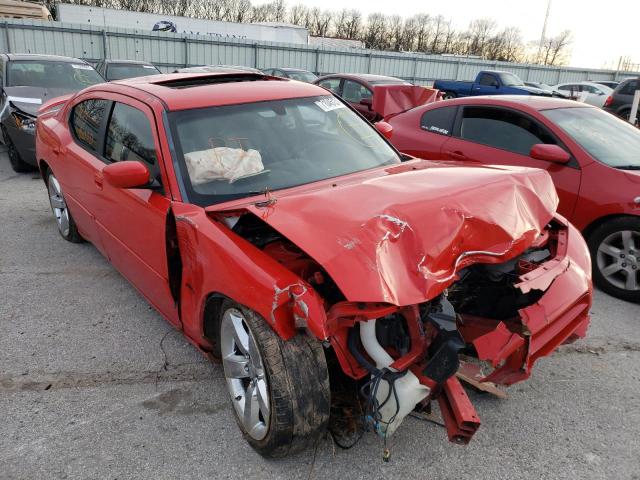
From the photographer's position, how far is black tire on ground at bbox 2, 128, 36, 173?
765cm

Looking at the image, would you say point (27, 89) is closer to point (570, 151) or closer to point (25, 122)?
point (25, 122)

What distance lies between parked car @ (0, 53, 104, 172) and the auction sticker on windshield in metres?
5.42

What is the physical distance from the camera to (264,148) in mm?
3129

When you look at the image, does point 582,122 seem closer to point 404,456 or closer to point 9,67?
point 404,456

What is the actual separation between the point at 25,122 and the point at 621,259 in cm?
760

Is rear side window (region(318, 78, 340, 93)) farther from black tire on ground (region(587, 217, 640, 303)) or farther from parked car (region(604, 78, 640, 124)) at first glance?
parked car (region(604, 78, 640, 124))

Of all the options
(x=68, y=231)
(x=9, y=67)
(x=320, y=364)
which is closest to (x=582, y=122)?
(x=320, y=364)

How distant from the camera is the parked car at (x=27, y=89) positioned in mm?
7387

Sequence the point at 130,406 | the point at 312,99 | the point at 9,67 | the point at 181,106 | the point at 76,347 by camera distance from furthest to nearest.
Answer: the point at 9,67 < the point at 312,99 < the point at 76,347 < the point at 181,106 < the point at 130,406

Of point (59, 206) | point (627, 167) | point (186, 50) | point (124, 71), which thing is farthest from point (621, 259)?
point (186, 50)

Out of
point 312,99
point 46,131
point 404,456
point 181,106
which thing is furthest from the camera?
point 46,131

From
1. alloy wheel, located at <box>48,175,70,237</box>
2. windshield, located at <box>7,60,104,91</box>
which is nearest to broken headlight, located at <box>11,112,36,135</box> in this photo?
windshield, located at <box>7,60,104,91</box>

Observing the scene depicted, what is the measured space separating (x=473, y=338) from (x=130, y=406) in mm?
1836

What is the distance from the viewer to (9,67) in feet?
27.9
